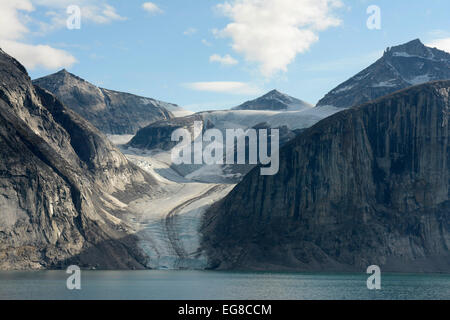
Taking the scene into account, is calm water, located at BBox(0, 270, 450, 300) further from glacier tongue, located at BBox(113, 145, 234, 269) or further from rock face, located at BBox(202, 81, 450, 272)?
glacier tongue, located at BBox(113, 145, 234, 269)

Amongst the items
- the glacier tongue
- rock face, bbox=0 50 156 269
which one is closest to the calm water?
rock face, bbox=0 50 156 269

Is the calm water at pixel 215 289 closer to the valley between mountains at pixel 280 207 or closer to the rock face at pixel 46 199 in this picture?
the rock face at pixel 46 199

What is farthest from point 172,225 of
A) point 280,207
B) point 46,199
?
point 46,199

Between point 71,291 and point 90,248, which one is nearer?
point 71,291

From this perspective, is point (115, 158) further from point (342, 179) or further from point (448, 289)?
point (448, 289)

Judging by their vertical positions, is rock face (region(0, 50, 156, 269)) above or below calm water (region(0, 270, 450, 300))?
above

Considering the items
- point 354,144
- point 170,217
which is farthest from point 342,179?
point 170,217
